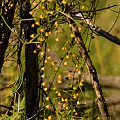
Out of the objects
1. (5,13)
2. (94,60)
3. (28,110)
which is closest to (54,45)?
(94,60)

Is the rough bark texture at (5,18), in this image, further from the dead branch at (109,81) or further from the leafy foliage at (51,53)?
the dead branch at (109,81)

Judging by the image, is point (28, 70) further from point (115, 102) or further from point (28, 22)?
point (115, 102)

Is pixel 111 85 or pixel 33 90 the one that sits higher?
pixel 111 85

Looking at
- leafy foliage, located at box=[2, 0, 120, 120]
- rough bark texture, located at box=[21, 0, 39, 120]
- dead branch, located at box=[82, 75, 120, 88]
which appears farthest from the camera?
dead branch, located at box=[82, 75, 120, 88]

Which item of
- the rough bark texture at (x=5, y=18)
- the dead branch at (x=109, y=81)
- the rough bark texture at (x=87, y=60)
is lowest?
the rough bark texture at (x=87, y=60)

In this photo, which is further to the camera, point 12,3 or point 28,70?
point 28,70

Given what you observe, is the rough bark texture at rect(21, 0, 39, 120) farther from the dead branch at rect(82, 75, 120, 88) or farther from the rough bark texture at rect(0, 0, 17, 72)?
the dead branch at rect(82, 75, 120, 88)

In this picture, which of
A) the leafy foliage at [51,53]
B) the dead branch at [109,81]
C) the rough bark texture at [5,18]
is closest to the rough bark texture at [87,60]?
the leafy foliage at [51,53]

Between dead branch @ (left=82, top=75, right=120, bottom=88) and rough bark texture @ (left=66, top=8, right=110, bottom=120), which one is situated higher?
dead branch @ (left=82, top=75, right=120, bottom=88)

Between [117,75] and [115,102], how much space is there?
0.22 meters

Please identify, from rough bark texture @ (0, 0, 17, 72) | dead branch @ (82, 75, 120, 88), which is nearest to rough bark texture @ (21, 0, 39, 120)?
rough bark texture @ (0, 0, 17, 72)

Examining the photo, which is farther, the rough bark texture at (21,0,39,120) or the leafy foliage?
the rough bark texture at (21,0,39,120)

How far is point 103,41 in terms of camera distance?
2.28m

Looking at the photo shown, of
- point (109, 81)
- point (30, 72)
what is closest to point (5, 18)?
point (30, 72)
